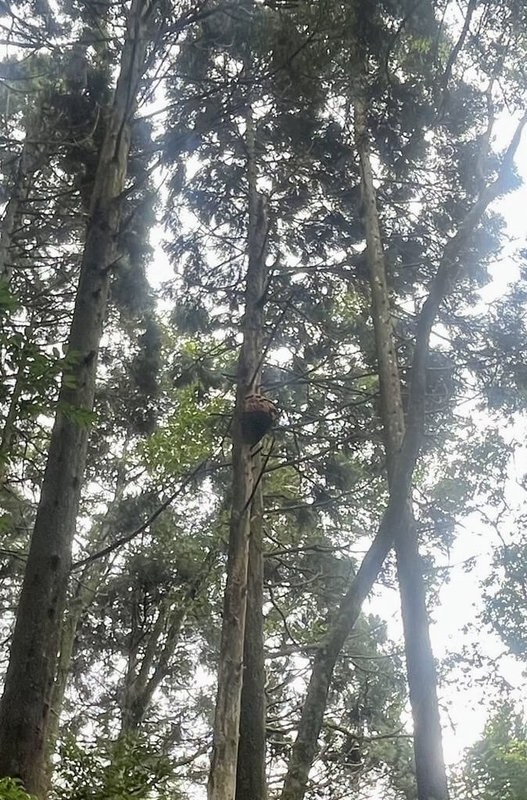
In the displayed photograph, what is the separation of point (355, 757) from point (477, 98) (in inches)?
357

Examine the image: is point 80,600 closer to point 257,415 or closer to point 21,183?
point 21,183

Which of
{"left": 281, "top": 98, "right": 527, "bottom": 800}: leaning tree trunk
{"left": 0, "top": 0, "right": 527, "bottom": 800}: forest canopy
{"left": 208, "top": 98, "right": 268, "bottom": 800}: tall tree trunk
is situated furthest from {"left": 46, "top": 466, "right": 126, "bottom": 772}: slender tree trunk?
{"left": 281, "top": 98, "right": 527, "bottom": 800}: leaning tree trunk

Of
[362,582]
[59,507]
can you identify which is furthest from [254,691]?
[59,507]

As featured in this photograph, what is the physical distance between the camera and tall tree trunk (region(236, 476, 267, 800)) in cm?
574

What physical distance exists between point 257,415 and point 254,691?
2451mm

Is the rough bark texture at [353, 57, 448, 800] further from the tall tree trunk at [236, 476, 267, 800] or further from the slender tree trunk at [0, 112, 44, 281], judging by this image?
the slender tree trunk at [0, 112, 44, 281]

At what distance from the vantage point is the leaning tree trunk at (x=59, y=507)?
334 cm

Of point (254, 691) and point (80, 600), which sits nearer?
point (254, 691)

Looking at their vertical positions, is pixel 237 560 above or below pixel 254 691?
above

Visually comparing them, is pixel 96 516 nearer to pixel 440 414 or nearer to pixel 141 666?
pixel 141 666

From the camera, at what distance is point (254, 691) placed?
247 inches

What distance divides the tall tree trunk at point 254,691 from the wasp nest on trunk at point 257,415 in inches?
17.3

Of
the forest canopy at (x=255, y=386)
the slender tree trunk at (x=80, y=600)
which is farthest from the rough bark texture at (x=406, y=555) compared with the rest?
the slender tree trunk at (x=80, y=600)

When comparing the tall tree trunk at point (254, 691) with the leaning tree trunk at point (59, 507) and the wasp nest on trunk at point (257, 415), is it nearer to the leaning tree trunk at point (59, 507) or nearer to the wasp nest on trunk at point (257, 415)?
the wasp nest on trunk at point (257, 415)
